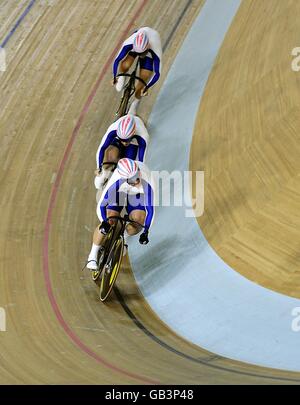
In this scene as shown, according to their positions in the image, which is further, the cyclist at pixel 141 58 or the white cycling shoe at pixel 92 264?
the cyclist at pixel 141 58

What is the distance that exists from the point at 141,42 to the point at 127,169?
201cm

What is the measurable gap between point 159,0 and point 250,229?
438 cm

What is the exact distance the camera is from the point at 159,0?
953 cm

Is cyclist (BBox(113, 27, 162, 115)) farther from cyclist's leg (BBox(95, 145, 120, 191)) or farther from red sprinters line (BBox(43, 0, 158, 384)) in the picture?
cyclist's leg (BBox(95, 145, 120, 191))

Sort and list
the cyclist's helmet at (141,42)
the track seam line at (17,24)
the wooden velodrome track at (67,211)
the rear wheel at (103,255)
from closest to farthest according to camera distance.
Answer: the wooden velodrome track at (67,211)
the rear wheel at (103,255)
the cyclist's helmet at (141,42)
the track seam line at (17,24)

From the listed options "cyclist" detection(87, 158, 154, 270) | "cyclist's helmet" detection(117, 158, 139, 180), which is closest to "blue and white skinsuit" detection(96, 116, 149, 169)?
"cyclist" detection(87, 158, 154, 270)

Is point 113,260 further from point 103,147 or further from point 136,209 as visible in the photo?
point 103,147

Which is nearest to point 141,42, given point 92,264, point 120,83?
point 120,83

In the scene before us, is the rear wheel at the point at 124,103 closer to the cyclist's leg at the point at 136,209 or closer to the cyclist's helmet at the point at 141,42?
the cyclist's helmet at the point at 141,42

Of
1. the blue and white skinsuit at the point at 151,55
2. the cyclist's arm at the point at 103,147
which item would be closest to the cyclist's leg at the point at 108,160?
the cyclist's arm at the point at 103,147

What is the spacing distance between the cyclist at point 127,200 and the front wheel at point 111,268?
0.12 m

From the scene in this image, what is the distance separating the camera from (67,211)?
274 inches

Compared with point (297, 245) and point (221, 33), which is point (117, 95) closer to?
point (221, 33)

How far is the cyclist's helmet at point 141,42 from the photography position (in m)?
7.37
